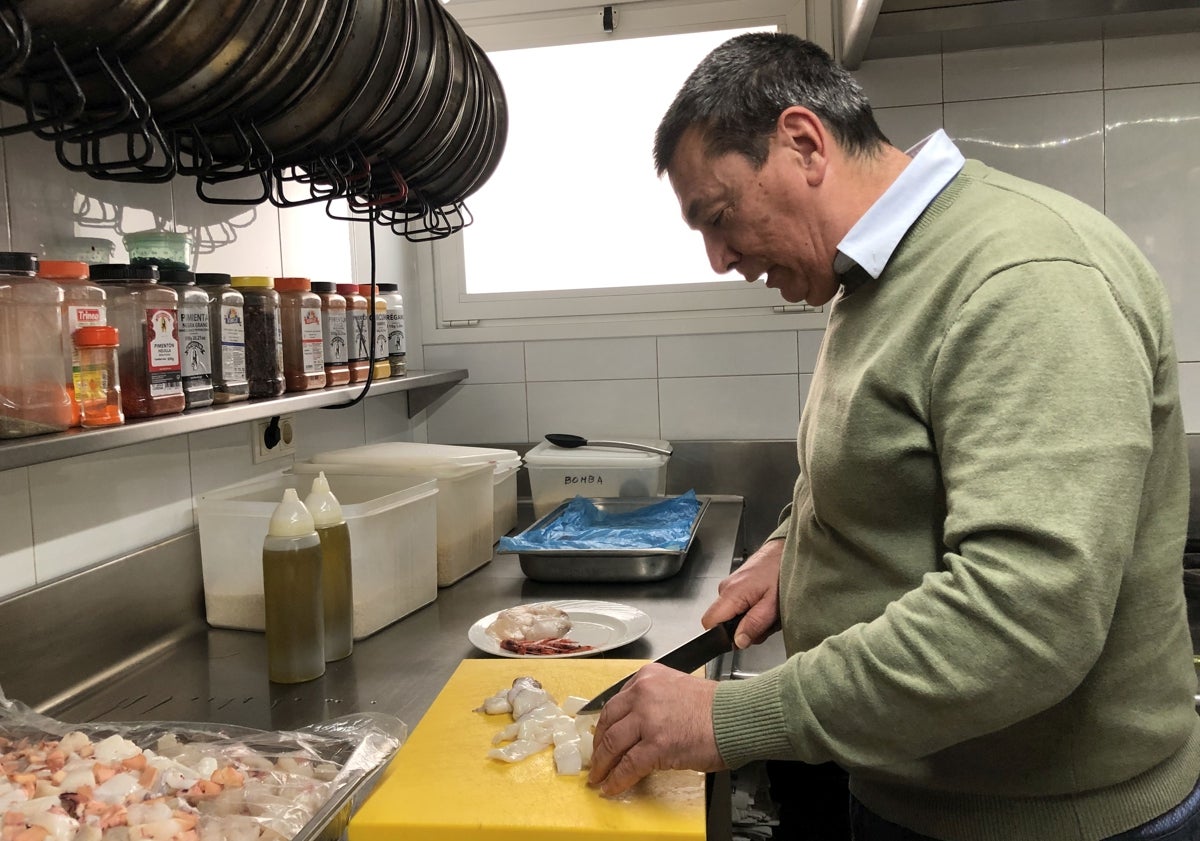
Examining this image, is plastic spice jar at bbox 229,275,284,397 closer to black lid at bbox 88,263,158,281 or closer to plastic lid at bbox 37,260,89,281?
black lid at bbox 88,263,158,281

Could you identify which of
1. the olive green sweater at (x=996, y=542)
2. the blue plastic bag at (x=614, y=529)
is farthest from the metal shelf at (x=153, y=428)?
the olive green sweater at (x=996, y=542)

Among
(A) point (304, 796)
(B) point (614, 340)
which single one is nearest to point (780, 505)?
(B) point (614, 340)

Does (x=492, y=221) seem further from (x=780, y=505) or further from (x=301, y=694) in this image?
(x=301, y=694)

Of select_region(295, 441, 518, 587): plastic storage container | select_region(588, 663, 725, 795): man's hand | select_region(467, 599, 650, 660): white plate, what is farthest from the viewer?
select_region(295, 441, 518, 587): plastic storage container

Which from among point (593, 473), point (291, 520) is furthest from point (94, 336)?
point (593, 473)

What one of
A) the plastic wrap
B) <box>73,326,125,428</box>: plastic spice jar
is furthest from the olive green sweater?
<box>73,326,125,428</box>: plastic spice jar

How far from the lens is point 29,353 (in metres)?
1.01

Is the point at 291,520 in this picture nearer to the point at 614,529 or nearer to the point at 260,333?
the point at 260,333

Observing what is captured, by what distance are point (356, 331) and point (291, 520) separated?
1.87ft

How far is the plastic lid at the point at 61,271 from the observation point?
3.38 ft

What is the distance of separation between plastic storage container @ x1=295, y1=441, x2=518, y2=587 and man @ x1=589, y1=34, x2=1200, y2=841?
31.4 inches

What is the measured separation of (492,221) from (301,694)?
5.05 feet

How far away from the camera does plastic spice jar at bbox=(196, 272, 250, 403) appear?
1308 mm

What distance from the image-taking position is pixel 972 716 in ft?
2.56
